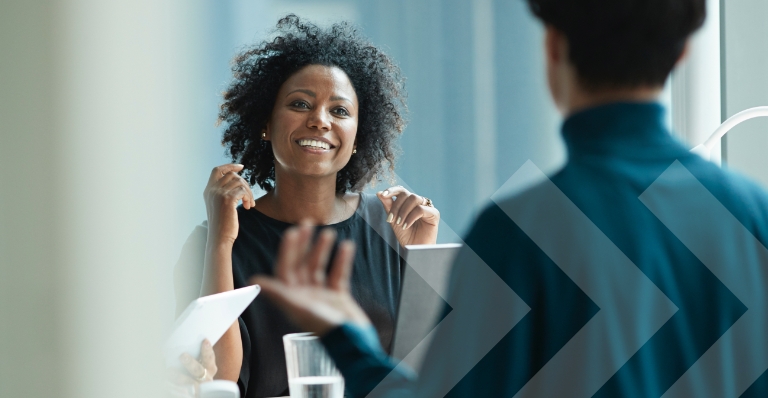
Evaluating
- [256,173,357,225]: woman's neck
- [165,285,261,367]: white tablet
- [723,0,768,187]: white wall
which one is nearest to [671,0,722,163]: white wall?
[723,0,768,187]: white wall

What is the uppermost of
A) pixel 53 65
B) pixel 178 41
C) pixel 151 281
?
pixel 178 41

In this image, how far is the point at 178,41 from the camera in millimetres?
1964

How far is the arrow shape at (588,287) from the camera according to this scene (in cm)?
53

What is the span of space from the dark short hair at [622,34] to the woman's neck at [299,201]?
1132 millimetres

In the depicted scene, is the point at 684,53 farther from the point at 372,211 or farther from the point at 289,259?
the point at 372,211

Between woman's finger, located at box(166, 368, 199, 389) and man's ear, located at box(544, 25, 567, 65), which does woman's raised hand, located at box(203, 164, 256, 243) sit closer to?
woman's finger, located at box(166, 368, 199, 389)

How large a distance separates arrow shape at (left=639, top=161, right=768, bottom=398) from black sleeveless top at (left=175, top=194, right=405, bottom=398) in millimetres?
854

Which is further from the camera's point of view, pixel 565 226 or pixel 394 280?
pixel 394 280

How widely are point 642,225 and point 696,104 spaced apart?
1.74 meters

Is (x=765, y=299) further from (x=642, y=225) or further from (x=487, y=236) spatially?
(x=487, y=236)

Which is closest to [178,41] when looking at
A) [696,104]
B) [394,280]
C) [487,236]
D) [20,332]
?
[394,280]

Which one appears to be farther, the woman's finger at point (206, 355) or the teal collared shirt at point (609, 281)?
the woman's finger at point (206, 355)

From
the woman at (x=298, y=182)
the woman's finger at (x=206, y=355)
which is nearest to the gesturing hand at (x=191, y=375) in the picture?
the woman's finger at (x=206, y=355)

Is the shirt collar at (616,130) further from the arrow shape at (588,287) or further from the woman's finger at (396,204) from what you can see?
the woman's finger at (396,204)
